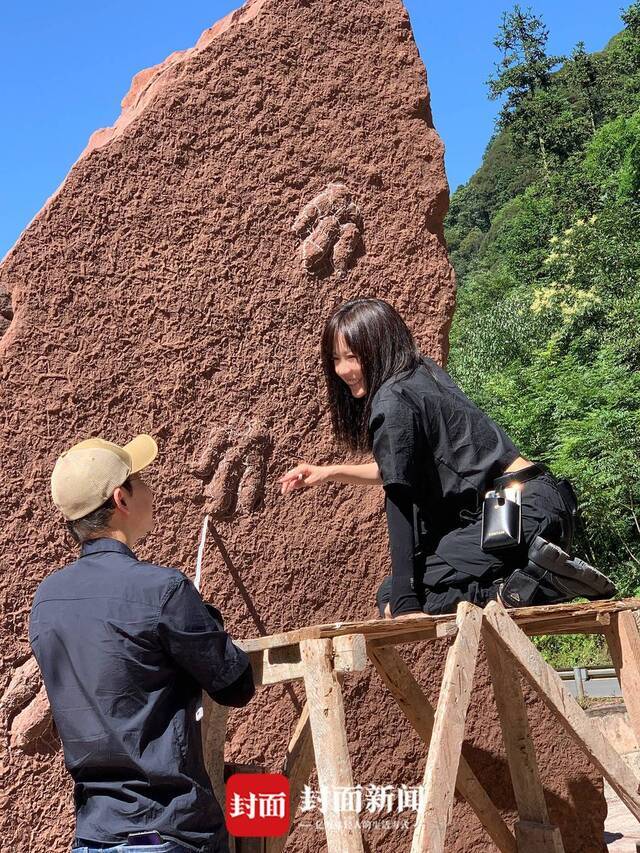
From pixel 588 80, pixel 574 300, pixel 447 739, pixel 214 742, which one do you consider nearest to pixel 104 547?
pixel 214 742

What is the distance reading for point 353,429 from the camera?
246cm

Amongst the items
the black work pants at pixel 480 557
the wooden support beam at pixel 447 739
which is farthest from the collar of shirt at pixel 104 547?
the black work pants at pixel 480 557

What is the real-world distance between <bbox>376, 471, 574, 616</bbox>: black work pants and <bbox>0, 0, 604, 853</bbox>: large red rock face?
2.15 feet

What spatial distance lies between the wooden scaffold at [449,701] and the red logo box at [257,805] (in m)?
0.03

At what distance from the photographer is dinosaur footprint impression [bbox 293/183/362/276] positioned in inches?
111

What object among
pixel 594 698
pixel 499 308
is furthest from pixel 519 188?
pixel 594 698

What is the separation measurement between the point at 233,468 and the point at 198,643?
1.19 meters

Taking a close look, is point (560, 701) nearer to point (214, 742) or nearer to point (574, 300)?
point (214, 742)

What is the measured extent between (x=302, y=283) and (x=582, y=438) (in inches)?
457

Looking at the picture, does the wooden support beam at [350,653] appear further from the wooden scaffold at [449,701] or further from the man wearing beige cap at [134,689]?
the man wearing beige cap at [134,689]

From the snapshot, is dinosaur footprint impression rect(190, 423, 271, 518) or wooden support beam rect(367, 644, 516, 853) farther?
dinosaur footprint impression rect(190, 423, 271, 518)

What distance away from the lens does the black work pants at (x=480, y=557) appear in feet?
6.76

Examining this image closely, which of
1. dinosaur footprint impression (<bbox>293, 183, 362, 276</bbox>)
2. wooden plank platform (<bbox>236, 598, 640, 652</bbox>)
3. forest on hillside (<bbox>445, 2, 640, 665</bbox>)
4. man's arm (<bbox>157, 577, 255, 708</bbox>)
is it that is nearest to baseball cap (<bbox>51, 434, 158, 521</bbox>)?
man's arm (<bbox>157, 577, 255, 708</bbox>)

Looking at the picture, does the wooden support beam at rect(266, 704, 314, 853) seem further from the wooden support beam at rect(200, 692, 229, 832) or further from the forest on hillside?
the forest on hillside
